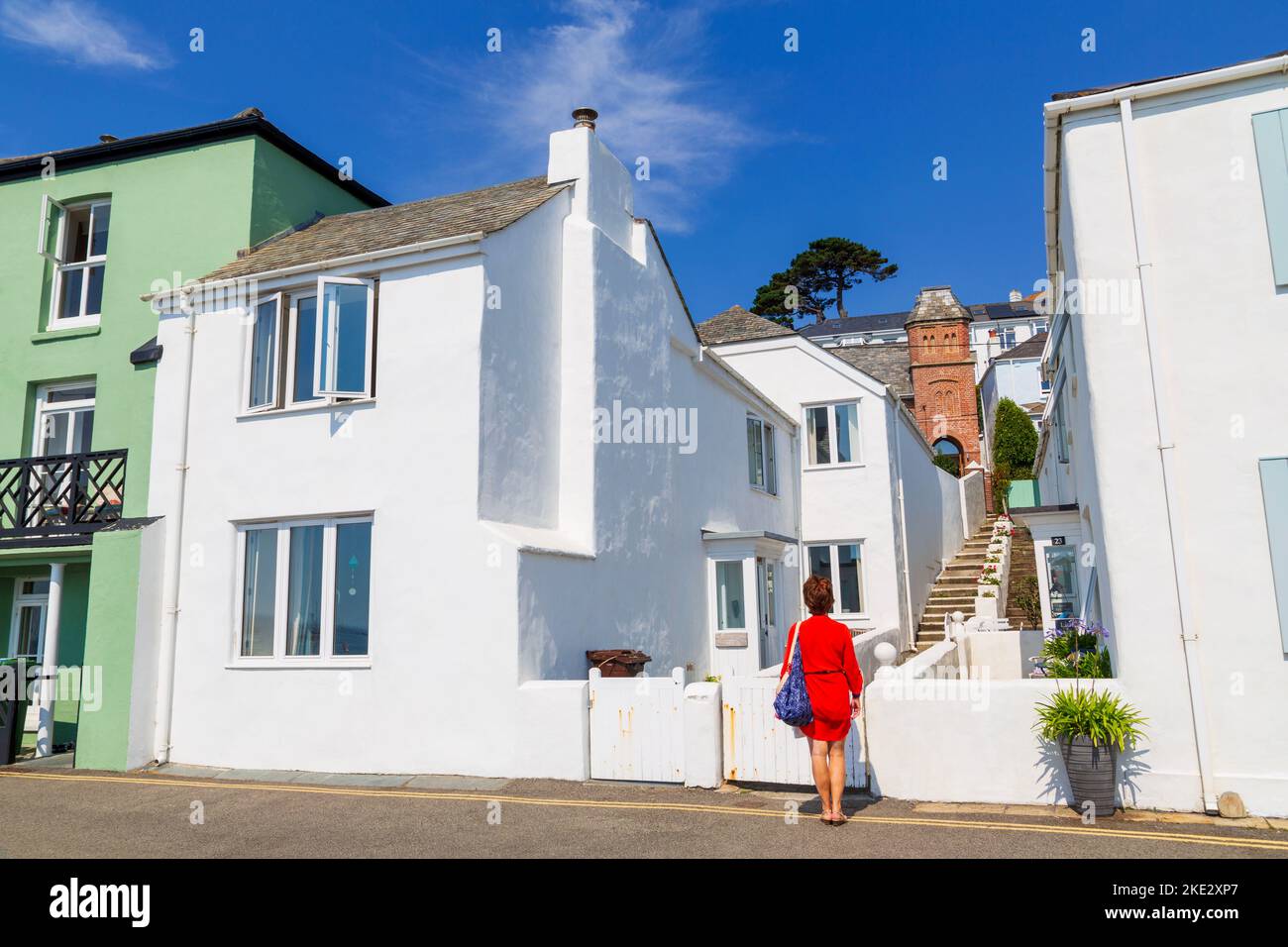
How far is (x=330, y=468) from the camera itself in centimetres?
1121

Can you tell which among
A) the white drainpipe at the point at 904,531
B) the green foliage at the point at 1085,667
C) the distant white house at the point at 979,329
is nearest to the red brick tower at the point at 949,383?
the distant white house at the point at 979,329

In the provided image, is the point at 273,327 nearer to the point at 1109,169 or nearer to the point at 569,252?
the point at 569,252

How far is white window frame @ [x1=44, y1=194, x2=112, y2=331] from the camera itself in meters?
14.8

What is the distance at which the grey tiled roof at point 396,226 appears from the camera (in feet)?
38.7

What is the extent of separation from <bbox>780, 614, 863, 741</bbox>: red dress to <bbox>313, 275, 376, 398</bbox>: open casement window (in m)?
6.58

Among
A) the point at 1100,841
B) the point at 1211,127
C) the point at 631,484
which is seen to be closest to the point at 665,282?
the point at 631,484

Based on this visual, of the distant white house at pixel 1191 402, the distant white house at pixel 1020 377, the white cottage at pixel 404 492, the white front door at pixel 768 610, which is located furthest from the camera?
the distant white house at pixel 1020 377

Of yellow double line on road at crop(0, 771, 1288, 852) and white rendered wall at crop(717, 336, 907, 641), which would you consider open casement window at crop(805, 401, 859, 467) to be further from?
yellow double line on road at crop(0, 771, 1288, 852)

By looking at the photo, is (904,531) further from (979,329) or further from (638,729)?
(979,329)

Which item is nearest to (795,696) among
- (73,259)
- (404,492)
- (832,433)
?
(404,492)

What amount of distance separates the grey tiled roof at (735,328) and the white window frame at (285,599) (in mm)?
14545

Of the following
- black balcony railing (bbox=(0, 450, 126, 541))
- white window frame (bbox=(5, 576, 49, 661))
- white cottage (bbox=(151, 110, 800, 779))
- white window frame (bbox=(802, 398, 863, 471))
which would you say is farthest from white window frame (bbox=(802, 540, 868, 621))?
white window frame (bbox=(5, 576, 49, 661))

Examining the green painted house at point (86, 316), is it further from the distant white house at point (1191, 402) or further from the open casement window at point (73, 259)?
the distant white house at point (1191, 402)

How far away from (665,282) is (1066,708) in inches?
426
